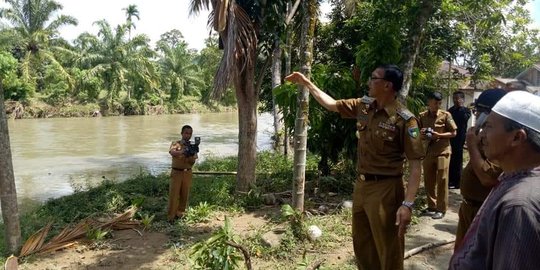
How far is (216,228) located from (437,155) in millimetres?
2921

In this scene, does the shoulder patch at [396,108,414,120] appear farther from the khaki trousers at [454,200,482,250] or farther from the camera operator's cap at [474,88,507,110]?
the khaki trousers at [454,200,482,250]

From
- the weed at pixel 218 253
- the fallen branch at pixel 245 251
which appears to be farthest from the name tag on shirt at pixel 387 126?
the weed at pixel 218 253

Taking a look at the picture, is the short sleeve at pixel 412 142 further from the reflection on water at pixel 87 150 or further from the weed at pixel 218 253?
the reflection on water at pixel 87 150

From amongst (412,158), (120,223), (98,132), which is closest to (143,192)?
(120,223)

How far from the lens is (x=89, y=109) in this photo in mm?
34375

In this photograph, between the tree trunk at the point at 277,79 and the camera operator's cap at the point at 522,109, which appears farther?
the tree trunk at the point at 277,79

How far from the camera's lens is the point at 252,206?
22.4 ft

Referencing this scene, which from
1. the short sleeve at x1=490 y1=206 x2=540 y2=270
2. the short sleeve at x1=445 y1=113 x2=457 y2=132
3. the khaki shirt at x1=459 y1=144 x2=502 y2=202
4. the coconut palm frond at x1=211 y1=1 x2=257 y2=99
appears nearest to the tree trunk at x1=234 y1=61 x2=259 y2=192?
the coconut palm frond at x1=211 y1=1 x2=257 y2=99

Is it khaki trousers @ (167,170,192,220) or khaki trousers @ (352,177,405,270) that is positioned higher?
khaki trousers @ (352,177,405,270)

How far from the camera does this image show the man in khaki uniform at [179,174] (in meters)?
6.20

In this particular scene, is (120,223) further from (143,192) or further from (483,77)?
(483,77)

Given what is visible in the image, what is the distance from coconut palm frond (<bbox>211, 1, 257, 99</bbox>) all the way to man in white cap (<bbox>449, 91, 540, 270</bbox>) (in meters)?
4.43

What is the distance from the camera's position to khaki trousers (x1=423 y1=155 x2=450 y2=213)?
18.2ft

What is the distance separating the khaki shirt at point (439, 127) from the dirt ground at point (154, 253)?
0.84 m
